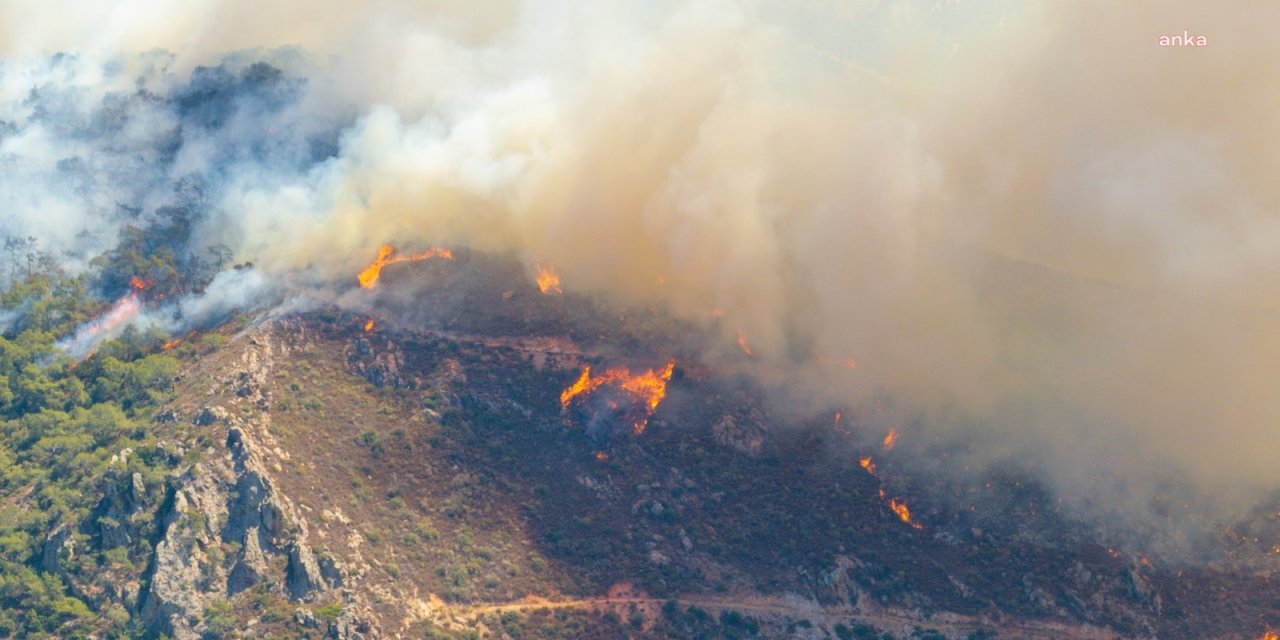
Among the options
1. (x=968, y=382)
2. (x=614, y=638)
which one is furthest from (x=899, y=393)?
(x=614, y=638)

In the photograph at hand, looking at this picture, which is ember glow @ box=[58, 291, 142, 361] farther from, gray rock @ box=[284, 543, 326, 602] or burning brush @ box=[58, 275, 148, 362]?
gray rock @ box=[284, 543, 326, 602]

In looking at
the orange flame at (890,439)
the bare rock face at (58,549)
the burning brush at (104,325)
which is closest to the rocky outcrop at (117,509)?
the bare rock face at (58,549)

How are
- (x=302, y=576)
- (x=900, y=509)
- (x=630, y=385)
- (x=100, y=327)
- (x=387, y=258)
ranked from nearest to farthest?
(x=302, y=576), (x=900, y=509), (x=630, y=385), (x=100, y=327), (x=387, y=258)

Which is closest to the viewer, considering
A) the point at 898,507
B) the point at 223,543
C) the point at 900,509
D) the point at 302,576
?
the point at 302,576

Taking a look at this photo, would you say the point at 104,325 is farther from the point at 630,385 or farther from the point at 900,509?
the point at 900,509

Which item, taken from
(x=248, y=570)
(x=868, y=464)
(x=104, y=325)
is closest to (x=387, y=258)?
(x=104, y=325)

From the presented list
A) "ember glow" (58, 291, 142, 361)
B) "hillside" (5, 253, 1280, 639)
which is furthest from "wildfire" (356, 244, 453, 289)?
"ember glow" (58, 291, 142, 361)

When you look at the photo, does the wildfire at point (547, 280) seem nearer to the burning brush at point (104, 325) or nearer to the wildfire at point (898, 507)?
the wildfire at point (898, 507)
